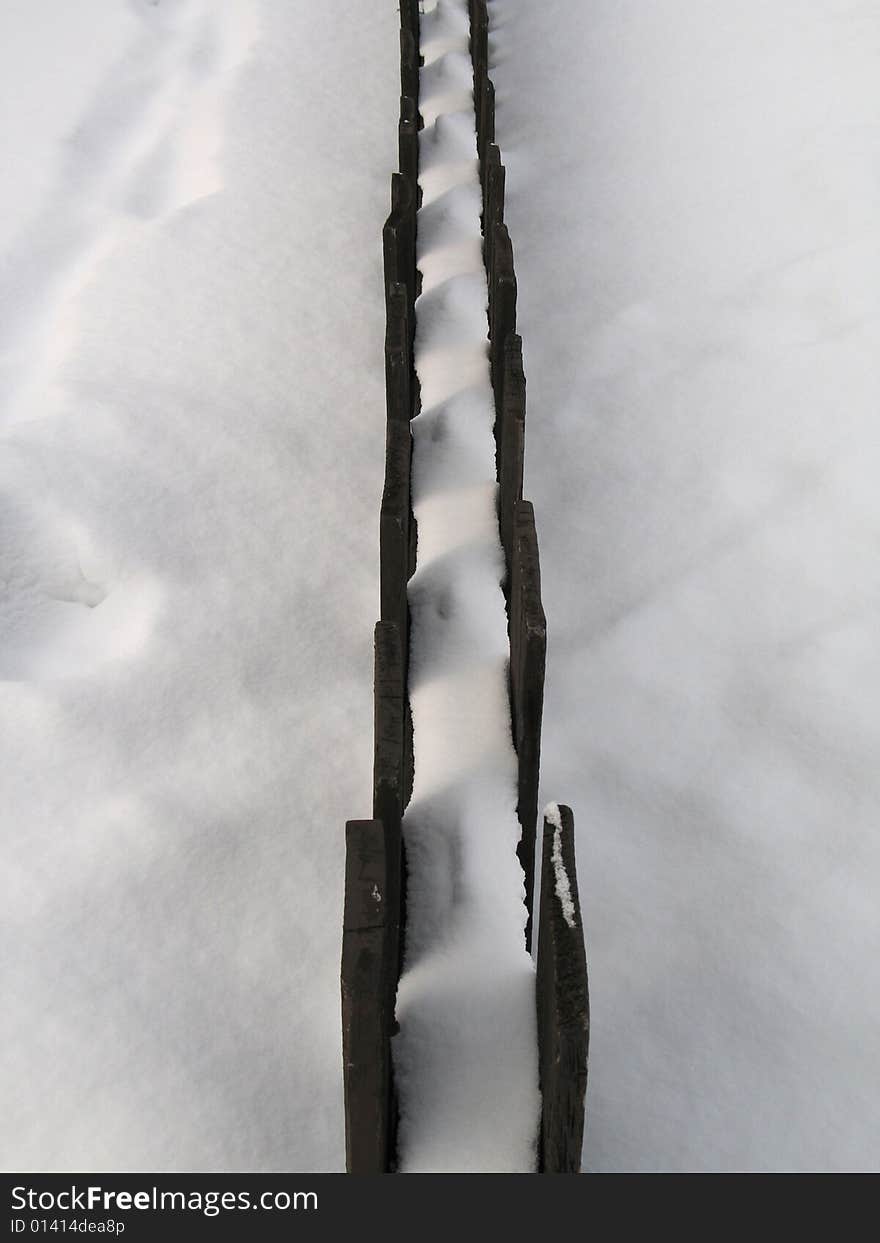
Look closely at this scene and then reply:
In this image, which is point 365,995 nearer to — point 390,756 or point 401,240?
point 390,756

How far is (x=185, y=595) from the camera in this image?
6.41ft

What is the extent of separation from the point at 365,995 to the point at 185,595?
105cm

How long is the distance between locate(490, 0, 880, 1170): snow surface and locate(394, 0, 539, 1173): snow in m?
0.16

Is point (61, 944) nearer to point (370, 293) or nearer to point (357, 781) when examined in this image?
point (357, 781)

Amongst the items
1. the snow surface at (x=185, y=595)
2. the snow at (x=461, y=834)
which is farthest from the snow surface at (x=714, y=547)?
the snow surface at (x=185, y=595)

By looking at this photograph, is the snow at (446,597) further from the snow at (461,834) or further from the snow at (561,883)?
the snow at (561,883)

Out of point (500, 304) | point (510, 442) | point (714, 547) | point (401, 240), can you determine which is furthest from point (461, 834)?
point (401, 240)

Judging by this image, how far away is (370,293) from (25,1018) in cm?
180

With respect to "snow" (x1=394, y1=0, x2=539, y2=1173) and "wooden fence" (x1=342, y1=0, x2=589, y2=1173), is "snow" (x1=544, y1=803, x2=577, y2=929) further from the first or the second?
"snow" (x1=394, y1=0, x2=539, y2=1173)

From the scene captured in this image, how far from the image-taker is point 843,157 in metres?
2.88

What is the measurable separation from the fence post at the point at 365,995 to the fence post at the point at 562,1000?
16cm

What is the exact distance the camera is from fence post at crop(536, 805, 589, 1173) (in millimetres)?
1043

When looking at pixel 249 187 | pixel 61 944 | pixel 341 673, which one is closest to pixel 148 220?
pixel 249 187

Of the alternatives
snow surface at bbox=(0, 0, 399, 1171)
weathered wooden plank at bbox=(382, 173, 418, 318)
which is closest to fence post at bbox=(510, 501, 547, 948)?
snow surface at bbox=(0, 0, 399, 1171)
